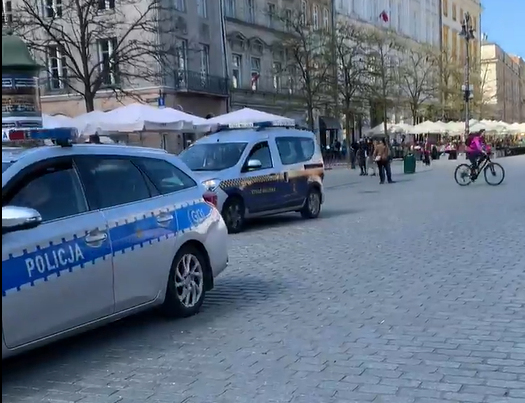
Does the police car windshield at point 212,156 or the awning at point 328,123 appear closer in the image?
the police car windshield at point 212,156

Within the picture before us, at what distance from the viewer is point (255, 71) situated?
45.9 m

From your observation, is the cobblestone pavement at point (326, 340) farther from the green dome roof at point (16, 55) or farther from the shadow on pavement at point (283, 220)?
the green dome roof at point (16, 55)

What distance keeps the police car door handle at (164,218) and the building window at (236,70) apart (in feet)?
122

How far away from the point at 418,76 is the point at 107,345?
61.6 m

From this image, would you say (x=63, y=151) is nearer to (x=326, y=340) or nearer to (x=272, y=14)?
(x=326, y=340)

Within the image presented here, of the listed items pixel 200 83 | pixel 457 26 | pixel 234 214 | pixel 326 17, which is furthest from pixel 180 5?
pixel 457 26

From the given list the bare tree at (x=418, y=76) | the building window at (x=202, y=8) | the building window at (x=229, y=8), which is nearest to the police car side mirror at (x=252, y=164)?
the building window at (x=202, y=8)

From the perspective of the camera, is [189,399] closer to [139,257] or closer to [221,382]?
[221,382]

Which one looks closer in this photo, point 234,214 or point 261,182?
point 234,214

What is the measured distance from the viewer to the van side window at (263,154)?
14.9 meters

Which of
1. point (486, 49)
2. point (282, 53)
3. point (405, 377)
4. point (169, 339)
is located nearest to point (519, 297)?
point (405, 377)

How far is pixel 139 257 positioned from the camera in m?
6.41

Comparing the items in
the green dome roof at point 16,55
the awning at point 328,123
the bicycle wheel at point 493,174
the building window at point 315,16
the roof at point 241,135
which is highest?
the building window at point 315,16

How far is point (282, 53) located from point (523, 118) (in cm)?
10507
